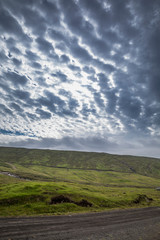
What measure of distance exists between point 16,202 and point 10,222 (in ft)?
45.0

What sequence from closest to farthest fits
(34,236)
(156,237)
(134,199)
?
1. (34,236)
2. (156,237)
3. (134,199)

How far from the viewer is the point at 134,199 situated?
50188 millimetres

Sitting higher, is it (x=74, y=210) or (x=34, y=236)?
(x=34, y=236)

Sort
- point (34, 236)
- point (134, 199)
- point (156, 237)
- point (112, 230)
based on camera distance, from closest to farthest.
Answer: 1. point (34, 236)
2. point (156, 237)
3. point (112, 230)
4. point (134, 199)

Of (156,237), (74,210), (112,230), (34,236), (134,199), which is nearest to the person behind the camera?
(34,236)

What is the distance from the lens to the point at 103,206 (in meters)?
40.1

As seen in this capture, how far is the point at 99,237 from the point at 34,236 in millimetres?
8271

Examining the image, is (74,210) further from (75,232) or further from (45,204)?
(75,232)

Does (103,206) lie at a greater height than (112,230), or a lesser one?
lesser

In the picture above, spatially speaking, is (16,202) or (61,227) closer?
(61,227)

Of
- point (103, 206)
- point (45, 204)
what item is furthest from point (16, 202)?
point (103, 206)

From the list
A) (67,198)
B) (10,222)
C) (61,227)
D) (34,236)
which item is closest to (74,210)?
(67,198)

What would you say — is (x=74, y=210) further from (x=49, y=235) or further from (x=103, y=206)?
(x=49, y=235)

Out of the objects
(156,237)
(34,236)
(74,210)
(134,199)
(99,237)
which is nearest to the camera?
(34,236)
